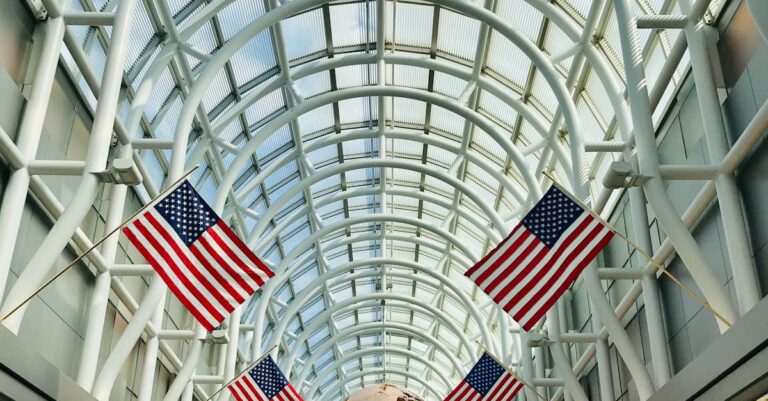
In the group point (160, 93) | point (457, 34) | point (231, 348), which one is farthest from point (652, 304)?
point (160, 93)

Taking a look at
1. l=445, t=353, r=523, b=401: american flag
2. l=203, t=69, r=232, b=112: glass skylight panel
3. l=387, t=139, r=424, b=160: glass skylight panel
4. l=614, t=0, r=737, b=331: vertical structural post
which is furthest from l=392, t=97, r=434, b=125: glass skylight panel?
l=614, t=0, r=737, b=331: vertical structural post

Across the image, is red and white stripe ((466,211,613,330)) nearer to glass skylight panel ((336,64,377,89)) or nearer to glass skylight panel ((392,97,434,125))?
glass skylight panel ((336,64,377,89))

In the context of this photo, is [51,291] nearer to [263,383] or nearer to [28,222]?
[28,222]

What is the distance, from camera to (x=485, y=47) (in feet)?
80.2

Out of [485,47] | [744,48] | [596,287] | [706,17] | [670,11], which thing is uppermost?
[485,47]

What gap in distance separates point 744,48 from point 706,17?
4.50ft

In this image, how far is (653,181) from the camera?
476 inches

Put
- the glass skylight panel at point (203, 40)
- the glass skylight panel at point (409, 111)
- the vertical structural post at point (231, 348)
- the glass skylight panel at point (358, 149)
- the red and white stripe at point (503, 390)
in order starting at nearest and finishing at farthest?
the red and white stripe at point (503, 390) → the glass skylight panel at point (203, 40) → the vertical structural post at point (231, 348) → the glass skylight panel at point (409, 111) → the glass skylight panel at point (358, 149)

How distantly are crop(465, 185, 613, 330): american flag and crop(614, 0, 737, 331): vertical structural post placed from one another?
818 millimetres

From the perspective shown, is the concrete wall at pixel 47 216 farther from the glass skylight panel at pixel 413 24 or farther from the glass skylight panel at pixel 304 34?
the glass skylight panel at pixel 413 24

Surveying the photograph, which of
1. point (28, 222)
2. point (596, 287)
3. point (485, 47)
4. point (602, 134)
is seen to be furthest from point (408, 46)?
point (28, 222)

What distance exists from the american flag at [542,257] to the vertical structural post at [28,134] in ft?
21.4

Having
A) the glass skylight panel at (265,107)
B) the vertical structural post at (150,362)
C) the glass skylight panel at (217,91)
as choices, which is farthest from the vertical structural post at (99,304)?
the glass skylight panel at (265,107)

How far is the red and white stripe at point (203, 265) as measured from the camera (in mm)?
12023
